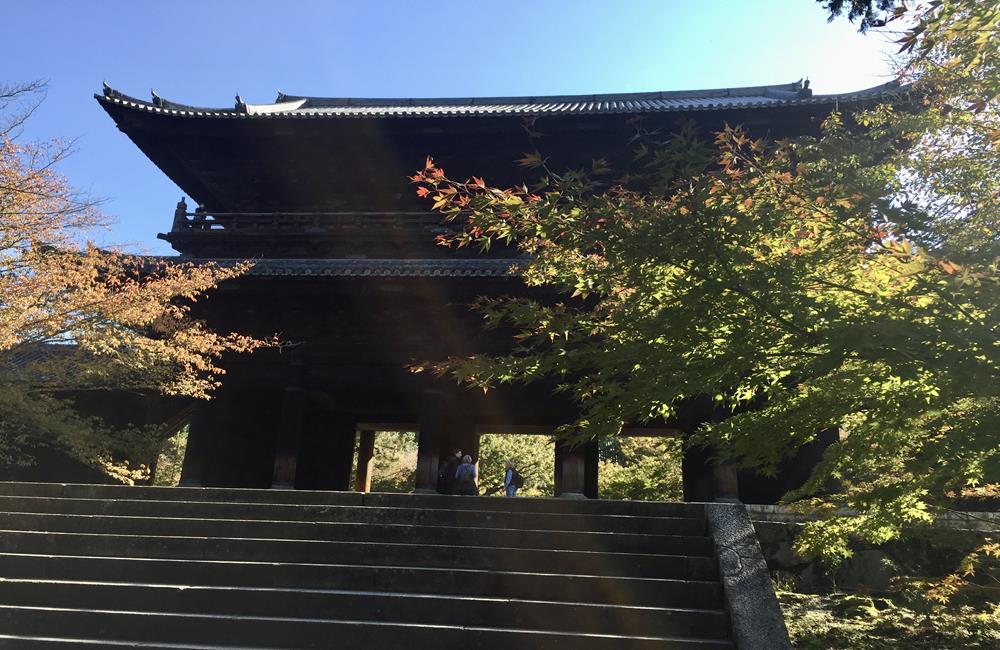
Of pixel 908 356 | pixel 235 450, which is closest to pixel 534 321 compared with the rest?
pixel 908 356

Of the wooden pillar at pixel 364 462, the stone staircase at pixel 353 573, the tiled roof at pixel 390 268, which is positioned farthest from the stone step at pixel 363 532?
the wooden pillar at pixel 364 462

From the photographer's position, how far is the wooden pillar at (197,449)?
12.5 meters

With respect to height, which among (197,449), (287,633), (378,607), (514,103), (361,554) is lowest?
(287,633)

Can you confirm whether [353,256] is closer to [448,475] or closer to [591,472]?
[448,475]

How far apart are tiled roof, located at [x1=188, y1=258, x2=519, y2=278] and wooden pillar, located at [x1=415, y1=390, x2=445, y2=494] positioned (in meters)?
2.68

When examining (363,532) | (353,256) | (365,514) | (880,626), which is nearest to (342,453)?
(353,256)

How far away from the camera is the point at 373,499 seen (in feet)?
22.9

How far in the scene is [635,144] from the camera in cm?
1227

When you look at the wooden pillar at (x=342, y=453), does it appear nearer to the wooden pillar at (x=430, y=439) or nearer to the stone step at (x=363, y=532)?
the wooden pillar at (x=430, y=439)

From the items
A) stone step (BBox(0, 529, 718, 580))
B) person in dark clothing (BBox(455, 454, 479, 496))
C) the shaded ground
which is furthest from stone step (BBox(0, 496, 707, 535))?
person in dark clothing (BBox(455, 454, 479, 496))

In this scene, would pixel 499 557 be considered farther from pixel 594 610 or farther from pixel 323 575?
pixel 323 575

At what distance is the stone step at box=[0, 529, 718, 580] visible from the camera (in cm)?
557

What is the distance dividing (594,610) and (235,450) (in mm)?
10769

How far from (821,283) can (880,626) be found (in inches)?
182
